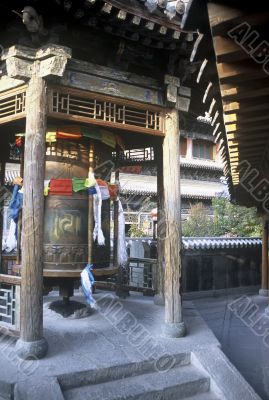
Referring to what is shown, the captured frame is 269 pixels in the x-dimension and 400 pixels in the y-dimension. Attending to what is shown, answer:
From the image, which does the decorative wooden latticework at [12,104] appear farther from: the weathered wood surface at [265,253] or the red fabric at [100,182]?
the weathered wood surface at [265,253]

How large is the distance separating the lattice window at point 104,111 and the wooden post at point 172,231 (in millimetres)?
259

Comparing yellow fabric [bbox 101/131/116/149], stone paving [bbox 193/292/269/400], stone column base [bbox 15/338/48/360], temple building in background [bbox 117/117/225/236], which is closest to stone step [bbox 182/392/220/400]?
stone paving [bbox 193/292/269/400]

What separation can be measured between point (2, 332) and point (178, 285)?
2.74 metres

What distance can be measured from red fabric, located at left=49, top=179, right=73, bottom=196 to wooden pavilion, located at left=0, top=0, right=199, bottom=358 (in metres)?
0.58

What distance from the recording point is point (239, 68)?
9.26ft

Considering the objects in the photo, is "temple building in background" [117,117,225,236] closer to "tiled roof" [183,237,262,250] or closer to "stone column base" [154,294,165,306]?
"tiled roof" [183,237,262,250]

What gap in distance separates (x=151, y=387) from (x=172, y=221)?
8.35 ft

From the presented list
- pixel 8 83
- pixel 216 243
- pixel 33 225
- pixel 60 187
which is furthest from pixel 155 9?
pixel 216 243

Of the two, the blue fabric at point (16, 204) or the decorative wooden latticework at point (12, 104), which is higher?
the decorative wooden latticework at point (12, 104)

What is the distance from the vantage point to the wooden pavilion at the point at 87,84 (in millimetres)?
5094

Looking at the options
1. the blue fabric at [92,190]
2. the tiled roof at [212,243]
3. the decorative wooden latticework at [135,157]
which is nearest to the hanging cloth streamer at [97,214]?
the blue fabric at [92,190]

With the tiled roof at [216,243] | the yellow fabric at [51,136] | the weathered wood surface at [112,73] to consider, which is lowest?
the tiled roof at [216,243]

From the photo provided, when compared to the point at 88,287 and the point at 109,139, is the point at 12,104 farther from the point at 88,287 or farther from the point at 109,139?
the point at 88,287

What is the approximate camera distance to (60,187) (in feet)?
21.3
